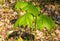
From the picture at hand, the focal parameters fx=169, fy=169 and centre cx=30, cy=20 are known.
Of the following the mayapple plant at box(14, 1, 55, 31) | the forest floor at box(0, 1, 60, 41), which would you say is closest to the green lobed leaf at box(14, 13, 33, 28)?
the mayapple plant at box(14, 1, 55, 31)

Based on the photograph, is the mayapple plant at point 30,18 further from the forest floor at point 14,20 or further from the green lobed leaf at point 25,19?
the forest floor at point 14,20

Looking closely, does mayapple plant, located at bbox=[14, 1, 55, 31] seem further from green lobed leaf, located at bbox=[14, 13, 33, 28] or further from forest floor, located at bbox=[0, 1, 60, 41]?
forest floor, located at bbox=[0, 1, 60, 41]

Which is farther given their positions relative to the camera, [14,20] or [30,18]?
[14,20]

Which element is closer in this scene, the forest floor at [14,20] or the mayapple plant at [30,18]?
the mayapple plant at [30,18]

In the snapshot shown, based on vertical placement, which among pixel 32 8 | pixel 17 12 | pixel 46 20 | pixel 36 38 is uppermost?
pixel 32 8

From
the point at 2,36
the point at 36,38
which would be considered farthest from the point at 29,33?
the point at 2,36

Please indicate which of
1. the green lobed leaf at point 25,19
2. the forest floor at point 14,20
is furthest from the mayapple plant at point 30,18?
the forest floor at point 14,20

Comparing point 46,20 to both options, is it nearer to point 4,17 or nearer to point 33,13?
point 33,13

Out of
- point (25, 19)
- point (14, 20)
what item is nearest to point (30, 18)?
point (25, 19)

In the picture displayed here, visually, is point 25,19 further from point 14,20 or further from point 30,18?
point 14,20
